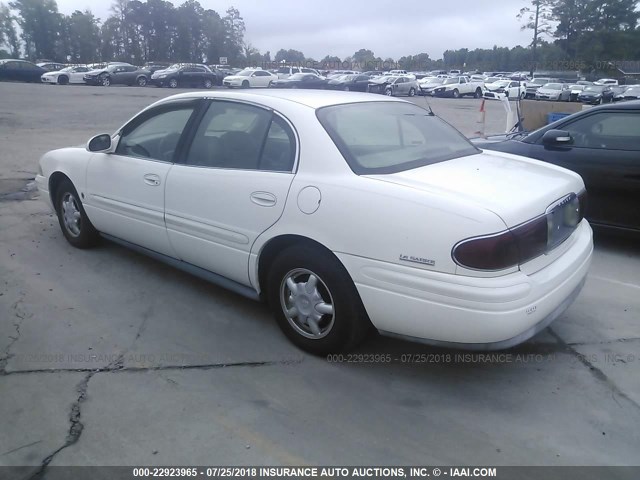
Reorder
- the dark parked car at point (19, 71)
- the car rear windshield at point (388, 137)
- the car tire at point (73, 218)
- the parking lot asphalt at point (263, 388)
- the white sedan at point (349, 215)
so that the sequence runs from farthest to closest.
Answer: the dark parked car at point (19, 71) → the car tire at point (73, 218) → the car rear windshield at point (388, 137) → the white sedan at point (349, 215) → the parking lot asphalt at point (263, 388)

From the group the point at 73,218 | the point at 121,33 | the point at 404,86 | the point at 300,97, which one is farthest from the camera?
the point at 121,33

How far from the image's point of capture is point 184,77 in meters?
37.1

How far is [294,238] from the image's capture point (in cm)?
320

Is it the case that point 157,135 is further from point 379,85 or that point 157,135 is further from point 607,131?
point 379,85

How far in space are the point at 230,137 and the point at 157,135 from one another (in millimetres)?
→ 877

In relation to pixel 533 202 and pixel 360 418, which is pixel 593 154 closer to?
pixel 533 202

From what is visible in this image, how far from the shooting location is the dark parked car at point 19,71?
39.1 m

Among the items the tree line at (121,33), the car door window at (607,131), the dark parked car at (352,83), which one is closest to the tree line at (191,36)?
the tree line at (121,33)

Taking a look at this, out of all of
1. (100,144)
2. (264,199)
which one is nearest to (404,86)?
(100,144)

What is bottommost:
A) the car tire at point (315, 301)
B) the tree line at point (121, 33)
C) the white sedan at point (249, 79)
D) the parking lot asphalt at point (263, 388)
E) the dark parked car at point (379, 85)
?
the parking lot asphalt at point (263, 388)

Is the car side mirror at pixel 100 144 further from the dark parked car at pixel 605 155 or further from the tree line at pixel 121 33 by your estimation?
the tree line at pixel 121 33

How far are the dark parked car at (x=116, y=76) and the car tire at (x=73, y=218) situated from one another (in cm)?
3723

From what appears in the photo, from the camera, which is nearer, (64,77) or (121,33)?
(64,77)

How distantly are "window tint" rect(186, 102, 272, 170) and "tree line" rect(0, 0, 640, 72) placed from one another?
68358 millimetres
